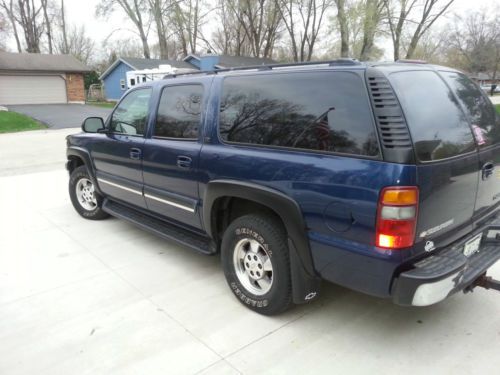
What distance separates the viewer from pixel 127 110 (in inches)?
Result: 173

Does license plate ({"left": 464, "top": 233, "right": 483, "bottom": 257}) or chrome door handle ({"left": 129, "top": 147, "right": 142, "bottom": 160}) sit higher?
chrome door handle ({"left": 129, "top": 147, "right": 142, "bottom": 160})

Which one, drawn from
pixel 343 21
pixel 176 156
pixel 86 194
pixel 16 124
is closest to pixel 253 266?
pixel 176 156

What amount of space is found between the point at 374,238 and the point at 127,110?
317 cm

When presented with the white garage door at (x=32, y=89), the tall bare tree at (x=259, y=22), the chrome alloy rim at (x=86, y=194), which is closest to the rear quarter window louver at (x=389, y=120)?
the chrome alloy rim at (x=86, y=194)

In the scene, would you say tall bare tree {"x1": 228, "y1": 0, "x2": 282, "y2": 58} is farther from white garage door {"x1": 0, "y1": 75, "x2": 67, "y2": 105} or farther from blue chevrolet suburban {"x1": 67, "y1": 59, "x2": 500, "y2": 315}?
blue chevrolet suburban {"x1": 67, "y1": 59, "x2": 500, "y2": 315}

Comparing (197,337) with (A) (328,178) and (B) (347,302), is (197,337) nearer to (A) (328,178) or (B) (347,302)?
(B) (347,302)

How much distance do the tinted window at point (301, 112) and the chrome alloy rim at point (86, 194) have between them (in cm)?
290

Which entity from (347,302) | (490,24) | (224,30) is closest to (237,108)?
(347,302)

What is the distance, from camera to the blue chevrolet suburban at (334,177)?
229 cm

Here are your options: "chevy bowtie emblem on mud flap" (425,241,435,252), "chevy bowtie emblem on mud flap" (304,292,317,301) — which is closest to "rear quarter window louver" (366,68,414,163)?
"chevy bowtie emblem on mud flap" (425,241,435,252)

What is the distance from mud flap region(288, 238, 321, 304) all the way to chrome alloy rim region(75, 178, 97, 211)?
11.4 feet

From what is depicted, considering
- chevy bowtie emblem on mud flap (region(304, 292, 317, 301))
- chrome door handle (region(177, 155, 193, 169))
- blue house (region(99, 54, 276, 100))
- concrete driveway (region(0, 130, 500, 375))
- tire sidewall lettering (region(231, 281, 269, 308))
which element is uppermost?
blue house (region(99, 54, 276, 100))

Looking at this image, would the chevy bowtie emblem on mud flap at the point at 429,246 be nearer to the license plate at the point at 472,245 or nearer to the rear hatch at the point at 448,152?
the rear hatch at the point at 448,152

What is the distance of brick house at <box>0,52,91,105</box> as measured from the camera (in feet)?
98.0
